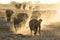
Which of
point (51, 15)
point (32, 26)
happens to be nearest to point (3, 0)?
point (51, 15)

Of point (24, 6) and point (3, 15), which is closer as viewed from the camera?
point (3, 15)

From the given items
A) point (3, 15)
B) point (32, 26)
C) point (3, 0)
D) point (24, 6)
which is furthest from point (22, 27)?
point (3, 0)

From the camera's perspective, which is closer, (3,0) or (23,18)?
(23,18)

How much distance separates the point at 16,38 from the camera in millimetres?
14781

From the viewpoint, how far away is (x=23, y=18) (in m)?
20.3

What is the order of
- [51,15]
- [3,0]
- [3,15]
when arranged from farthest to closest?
[3,0], [51,15], [3,15]

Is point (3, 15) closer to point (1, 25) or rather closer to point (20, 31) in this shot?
point (1, 25)

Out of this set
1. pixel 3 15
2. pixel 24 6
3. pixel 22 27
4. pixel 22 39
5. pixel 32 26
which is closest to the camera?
pixel 22 39

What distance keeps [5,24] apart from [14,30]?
7.25 ft

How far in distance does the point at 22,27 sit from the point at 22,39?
200 inches

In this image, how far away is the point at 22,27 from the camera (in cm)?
1980

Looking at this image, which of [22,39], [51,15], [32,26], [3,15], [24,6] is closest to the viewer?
[22,39]

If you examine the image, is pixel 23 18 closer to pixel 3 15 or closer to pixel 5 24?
pixel 5 24

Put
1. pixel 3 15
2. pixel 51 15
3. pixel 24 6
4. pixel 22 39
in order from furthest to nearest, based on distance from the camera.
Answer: pixel 24 6, pixel 51 15, pixel 3 15, pixel 22 39
